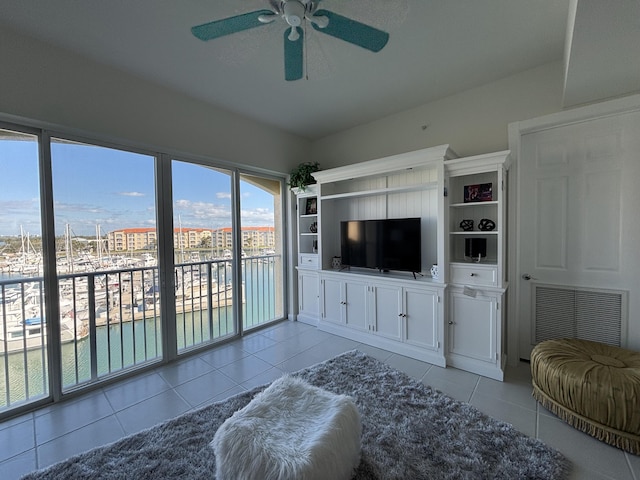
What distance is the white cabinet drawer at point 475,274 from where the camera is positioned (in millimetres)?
2504

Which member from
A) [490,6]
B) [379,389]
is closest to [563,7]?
[490,6]

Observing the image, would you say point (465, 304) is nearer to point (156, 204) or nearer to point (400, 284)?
point (400, 284)

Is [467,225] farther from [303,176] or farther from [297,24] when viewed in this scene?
[297,24]

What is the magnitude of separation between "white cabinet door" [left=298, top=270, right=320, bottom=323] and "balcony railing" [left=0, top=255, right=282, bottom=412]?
58 cm

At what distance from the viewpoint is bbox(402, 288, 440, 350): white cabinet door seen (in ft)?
9.11

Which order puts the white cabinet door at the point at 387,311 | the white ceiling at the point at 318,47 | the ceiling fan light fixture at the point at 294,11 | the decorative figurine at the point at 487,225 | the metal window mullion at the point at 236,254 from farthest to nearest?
the metal window mullion at the point at 236,254, the white cabinet door at the point at 387,311, the decorative figurine at the point at 487,225, the white ceiling at the point at 318,47, the ceiling fan light fixture at the point at 294,11

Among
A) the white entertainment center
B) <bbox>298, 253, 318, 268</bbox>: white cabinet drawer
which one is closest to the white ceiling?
the white entertainment center

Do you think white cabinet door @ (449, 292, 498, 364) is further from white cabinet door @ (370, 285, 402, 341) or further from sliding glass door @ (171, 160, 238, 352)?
sliding glass door @ (171, 160, 238, 352)

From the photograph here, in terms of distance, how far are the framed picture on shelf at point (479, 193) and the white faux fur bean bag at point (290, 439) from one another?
7.48 feet

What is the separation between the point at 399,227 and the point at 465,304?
1.05 meters

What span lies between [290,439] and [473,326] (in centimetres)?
208

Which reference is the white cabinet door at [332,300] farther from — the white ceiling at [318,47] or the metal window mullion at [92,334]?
the metal window mullion at [92,334]

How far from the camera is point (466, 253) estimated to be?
279 centimetres

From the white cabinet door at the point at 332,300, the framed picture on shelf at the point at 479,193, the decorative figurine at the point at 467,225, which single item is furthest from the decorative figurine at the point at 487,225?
the white cabinet door at the point at 332,300
